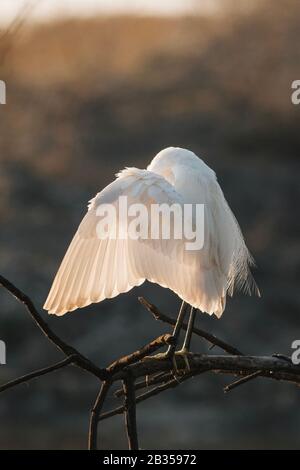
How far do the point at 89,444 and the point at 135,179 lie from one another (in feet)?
1.82

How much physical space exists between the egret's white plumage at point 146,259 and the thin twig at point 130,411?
211mm

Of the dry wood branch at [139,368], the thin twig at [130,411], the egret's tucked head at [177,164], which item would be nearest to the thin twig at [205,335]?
the dry wood branch at [139,368]

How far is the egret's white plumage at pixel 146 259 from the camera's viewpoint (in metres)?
1.19

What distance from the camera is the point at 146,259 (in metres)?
1.24

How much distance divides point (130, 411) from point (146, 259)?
0.36 meters

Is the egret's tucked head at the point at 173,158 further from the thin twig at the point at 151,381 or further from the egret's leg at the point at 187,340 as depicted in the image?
the thin twig at the point at 151,381

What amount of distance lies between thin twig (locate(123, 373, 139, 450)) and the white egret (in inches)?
8.5

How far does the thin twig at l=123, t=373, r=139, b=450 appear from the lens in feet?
2.93

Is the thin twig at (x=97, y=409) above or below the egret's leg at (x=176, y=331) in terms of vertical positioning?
below

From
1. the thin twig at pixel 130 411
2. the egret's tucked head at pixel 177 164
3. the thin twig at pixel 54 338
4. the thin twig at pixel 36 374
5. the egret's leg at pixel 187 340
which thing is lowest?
the thin twig at pixel 130 411
